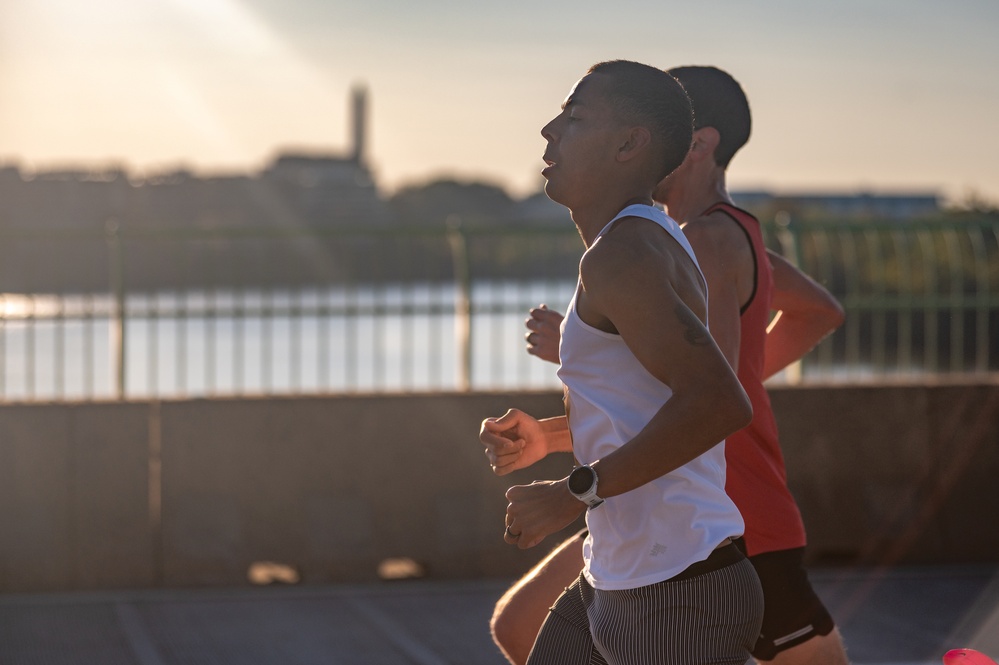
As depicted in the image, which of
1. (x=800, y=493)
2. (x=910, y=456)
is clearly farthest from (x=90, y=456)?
(x=910, y=456)

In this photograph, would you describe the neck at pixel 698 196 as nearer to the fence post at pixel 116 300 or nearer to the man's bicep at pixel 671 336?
the man's bicep at pixel 671 336

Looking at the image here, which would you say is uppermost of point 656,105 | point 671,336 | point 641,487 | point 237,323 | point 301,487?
point 656,105

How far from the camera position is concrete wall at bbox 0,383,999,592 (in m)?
6.98

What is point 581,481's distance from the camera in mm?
2406

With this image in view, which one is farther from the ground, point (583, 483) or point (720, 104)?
point (720, 104)

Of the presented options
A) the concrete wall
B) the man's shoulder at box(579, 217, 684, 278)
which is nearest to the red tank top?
the man's shoulder at box(579, 217, 684, 278)

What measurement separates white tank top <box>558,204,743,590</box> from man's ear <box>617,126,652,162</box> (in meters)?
0.11

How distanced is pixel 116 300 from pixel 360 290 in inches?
51.2

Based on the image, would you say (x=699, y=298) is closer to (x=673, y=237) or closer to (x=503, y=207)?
(x=673, y=237)

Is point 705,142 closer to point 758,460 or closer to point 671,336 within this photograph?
point 758,460

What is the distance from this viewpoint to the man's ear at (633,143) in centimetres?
254

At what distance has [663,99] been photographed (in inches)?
100

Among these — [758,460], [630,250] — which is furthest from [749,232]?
[630,250]

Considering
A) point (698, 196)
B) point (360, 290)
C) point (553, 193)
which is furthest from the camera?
point (360, 290)
